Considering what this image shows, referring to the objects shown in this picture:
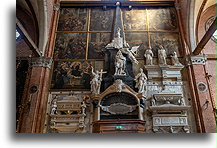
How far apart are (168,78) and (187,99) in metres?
1.13

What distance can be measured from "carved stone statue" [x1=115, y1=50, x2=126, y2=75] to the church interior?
4cm

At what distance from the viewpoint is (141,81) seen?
29.0 feet

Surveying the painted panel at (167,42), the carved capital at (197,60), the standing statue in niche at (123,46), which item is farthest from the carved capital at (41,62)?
the carved capital at (197,60)

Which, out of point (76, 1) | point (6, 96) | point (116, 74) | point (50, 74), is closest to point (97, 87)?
point (116, 74)

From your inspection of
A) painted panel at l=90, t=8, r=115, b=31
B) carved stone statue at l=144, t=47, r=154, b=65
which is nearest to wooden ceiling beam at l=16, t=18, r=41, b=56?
painted panel at l=90, t=8, r=115, b=31

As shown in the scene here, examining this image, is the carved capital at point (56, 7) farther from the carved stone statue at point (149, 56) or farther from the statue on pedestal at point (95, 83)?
the carved stone statue at point (149, 56)

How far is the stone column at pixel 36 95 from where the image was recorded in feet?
27.4

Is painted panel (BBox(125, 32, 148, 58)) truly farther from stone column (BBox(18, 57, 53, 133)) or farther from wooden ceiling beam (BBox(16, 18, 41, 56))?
wooden ceiling beam (BBox(16, 18, 41, 56))

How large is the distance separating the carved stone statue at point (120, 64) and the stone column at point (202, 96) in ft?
9.32

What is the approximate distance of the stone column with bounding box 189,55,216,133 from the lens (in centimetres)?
824

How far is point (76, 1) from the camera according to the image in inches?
456

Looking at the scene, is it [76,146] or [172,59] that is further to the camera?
[172,59]

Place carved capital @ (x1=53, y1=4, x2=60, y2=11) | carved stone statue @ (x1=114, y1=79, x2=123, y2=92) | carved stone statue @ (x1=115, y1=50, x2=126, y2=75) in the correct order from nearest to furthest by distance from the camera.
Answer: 1. carved stone statue @ (x1=114, y1=79, x2=123, y2=92)
2. carved stone statue @ (x1=115, y1=50, x2=126, y2=75)
3. carved capital @ (x1=53, y1=4, x2=60, y2=11)

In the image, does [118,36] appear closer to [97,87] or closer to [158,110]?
[97,87]
